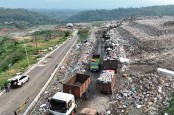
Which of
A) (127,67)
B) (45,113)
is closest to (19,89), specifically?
(45,113)

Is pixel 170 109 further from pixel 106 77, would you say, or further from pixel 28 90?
pixel 28 90

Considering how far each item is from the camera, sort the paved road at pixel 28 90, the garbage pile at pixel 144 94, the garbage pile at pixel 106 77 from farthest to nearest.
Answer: the garbage pile at pixel 106 77, the paved road at pixel 28 90, the garbage pile at pixel 144 94

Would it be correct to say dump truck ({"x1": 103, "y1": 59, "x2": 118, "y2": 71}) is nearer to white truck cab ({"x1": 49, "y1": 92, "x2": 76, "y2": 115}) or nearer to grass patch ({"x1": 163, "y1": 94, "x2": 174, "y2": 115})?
grass patch ({"x1": 163, "y1": 94, "x2": 174, "y2": 115})

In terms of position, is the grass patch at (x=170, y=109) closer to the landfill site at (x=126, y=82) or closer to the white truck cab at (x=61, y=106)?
the landfill site at (x=126, y=82)

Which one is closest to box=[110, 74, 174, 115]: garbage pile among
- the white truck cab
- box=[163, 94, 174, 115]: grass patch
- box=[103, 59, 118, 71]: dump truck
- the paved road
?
box=[163, 94, 174, 115]: grass patch

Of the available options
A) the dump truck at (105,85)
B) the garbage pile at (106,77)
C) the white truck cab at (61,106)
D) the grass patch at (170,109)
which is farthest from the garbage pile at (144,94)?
the white truck cab at (61,106)

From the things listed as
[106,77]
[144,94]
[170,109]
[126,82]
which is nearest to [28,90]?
[106,77]

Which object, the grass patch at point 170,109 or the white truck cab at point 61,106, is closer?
the white truck cab at point 61,106

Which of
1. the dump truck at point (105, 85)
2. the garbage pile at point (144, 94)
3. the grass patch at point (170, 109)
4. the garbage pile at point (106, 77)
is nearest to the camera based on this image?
the grass patch at point (170, 109)

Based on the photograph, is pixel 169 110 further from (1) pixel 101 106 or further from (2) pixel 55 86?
(2) pixel 55 86
